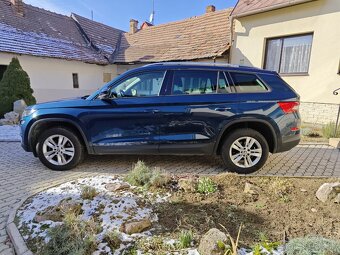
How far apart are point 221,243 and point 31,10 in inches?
714

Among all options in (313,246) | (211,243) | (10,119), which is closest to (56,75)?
(10,119)

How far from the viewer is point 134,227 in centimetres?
267

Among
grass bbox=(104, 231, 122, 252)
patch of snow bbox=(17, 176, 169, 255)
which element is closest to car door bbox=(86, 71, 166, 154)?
patch of snow bbox=(17, 176, 169, 255)

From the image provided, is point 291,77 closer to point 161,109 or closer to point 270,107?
point 270,107

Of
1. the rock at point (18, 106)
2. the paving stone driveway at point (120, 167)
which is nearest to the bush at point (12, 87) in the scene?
the rock at point (18, 106)

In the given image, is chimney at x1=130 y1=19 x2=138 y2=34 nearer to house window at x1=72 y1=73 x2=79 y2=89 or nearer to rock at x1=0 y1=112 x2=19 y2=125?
house window at x1=72 y1=73 x2=79 y2=89

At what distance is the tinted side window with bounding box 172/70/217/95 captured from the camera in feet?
14.4

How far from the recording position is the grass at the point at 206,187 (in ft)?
11.6

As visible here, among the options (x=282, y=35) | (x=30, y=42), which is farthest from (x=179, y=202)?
(x=30, y=42)

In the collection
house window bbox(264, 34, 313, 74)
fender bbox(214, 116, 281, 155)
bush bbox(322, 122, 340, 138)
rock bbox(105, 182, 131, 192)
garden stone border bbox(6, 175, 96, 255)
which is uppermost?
house window bbox(264, 34, 313, 74)

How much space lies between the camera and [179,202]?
3260mm

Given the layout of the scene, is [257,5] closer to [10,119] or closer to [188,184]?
[188,184]

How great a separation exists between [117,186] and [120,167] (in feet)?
3.93

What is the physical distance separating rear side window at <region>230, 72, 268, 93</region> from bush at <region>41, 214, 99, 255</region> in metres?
3.19
